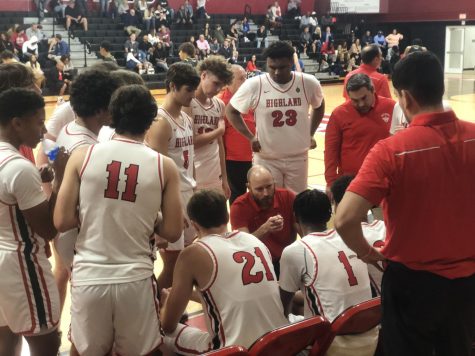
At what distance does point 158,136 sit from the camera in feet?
12.9

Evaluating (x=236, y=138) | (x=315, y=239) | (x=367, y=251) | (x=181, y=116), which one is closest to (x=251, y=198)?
(x=181, y=116)

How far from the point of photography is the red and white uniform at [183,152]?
4148 mm

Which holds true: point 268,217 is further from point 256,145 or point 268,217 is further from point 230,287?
point 230,287

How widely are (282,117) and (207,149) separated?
69cm

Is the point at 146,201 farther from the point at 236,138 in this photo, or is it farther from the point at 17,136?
the point at 236,138

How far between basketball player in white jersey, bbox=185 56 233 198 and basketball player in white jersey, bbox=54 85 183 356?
6.63 ft

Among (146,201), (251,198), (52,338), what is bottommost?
(52,338)

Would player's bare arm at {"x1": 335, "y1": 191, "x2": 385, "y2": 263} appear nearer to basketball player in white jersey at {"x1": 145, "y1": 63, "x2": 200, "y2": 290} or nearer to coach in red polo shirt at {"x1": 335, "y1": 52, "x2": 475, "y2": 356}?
coach in red polo shirt at {"x1": 335, "y1": 52, "x2": 475, "y2": 356}

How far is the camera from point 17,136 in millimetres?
2859

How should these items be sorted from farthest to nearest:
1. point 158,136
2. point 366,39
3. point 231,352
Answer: point 366,39, point 158,136, point 231,352

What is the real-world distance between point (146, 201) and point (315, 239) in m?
0.94

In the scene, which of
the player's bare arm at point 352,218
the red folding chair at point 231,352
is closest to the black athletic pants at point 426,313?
the player's bare arm at point 352,218

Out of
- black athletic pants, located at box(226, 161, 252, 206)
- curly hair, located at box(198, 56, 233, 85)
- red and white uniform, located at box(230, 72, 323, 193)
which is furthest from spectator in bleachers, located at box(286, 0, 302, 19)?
curly hair, located at box(198, 56, 233, 85)

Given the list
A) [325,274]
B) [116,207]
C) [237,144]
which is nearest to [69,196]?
[116,207]
